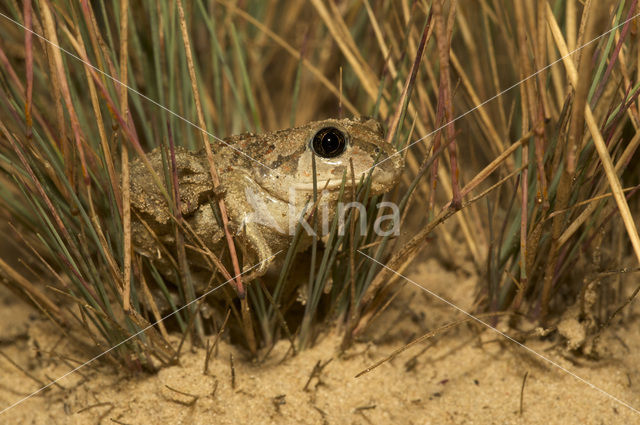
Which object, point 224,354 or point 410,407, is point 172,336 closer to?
point 224,354

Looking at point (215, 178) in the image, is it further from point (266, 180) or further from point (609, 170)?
point (609, 170)

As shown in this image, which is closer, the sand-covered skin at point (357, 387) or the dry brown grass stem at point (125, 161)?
the dry brown grass stem at point (125, 161)

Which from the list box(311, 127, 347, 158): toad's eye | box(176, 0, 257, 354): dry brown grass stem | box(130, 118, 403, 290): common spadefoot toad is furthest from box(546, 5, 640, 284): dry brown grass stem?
box(176, 0, 257, 354): dry brown grass stem

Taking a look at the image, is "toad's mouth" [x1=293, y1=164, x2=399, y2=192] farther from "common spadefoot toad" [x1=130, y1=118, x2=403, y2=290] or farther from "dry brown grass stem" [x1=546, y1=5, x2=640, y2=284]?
"dry brown grass stem" [x1=546, y1=5, x2=640, y2=284]

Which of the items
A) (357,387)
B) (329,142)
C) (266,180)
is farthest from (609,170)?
(357,387)

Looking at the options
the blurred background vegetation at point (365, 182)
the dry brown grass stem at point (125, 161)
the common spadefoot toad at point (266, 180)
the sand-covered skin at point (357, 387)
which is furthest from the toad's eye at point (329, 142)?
the sand-covered skin at point (357, 387)

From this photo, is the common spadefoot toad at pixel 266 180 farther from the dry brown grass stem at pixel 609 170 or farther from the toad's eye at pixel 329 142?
the dry brown grass stem at pixel 609 170
